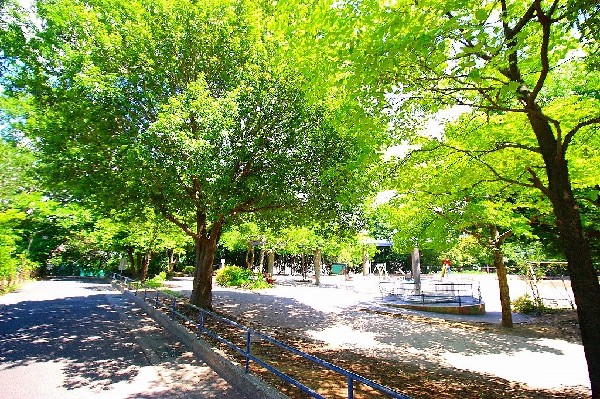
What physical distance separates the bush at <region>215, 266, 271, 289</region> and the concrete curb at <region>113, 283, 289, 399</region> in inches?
599

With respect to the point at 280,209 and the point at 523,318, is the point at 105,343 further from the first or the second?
the point at 523,318

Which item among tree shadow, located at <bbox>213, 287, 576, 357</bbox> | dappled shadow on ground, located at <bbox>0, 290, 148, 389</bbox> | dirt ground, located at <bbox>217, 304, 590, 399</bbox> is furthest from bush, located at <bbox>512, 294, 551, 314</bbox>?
dappled shadow on ground, located at <bbox>0, 290, 148, 389</bbox>

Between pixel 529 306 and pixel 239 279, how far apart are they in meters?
19.6

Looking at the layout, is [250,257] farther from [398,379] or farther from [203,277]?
[398,379]

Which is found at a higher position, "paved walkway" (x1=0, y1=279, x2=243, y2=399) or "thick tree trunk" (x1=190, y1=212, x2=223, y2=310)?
"thick tree trunk" (x1=190, y1=212, x2=223, y2=310)

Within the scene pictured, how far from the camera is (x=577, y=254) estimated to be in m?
5.47

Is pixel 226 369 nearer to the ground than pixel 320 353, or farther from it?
farther from it

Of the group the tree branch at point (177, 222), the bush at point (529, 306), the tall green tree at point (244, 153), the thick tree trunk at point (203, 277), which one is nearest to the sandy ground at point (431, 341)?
the bush at point (529, 306)

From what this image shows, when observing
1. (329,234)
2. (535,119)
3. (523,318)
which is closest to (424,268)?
(523,318)

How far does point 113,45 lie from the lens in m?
10.8

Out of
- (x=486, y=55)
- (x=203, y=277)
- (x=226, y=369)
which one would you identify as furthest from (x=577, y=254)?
(x=203, y=277)

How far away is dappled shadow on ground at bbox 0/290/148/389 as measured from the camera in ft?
24.0

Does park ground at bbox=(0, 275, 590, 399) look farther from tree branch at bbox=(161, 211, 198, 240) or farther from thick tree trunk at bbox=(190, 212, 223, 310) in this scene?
tree branch at bbox=(161, 211, 198, 240)

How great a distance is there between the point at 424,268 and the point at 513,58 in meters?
52.3
